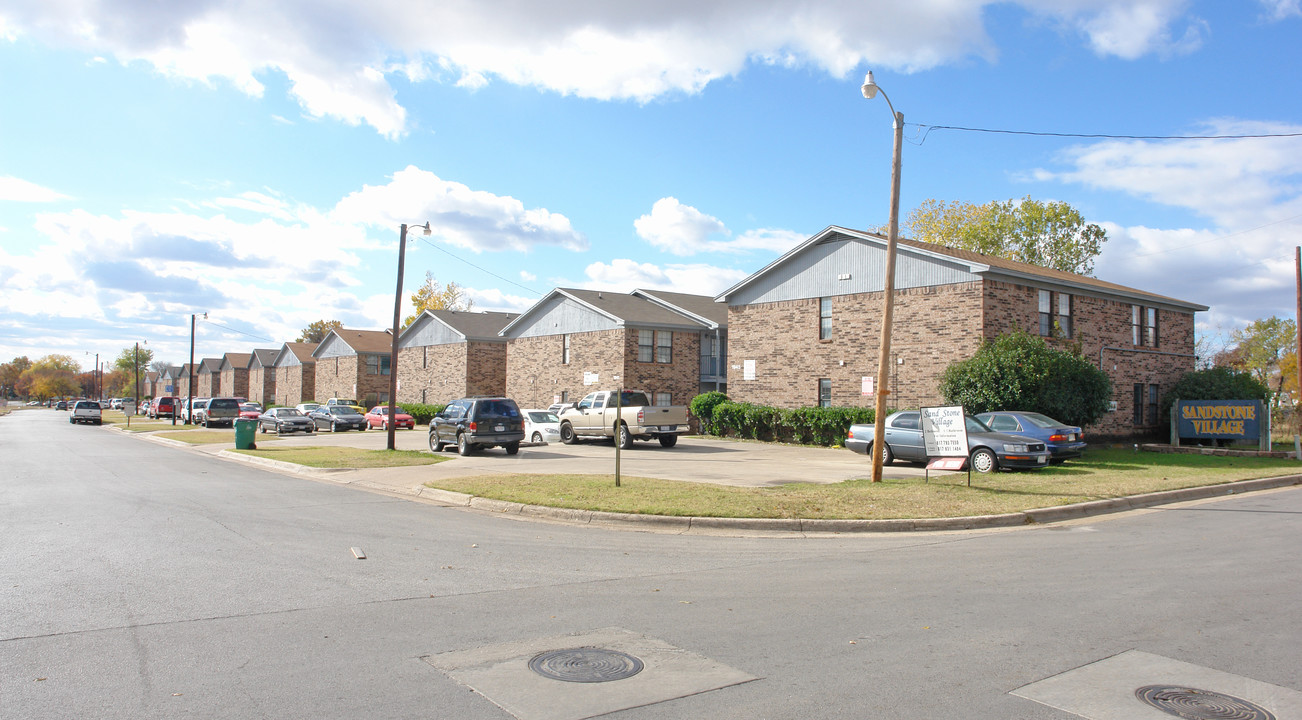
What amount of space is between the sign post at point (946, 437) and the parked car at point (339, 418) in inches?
1281

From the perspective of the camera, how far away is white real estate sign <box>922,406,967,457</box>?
15094 millimetres

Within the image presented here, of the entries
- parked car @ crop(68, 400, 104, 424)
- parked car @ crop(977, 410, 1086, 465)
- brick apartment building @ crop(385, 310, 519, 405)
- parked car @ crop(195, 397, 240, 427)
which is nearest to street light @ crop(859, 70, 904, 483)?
parked car @ crop(977, 410, 1086, 465)

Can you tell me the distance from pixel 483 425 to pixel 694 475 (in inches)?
324

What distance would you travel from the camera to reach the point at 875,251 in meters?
28.6

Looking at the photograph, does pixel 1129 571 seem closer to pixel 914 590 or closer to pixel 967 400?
pixel 914 590

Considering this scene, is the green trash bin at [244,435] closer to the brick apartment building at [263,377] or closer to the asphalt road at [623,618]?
the asphalt road at [623,618]

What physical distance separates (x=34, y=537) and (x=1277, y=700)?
11.8 m

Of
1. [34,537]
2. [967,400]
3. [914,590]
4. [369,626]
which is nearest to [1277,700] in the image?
[914,590]

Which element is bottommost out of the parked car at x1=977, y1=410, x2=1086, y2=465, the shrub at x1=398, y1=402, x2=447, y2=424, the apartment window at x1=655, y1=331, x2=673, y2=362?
the shrub at x1=398, y1=402, x2=447, y2=424

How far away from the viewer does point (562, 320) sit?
41.3 metres

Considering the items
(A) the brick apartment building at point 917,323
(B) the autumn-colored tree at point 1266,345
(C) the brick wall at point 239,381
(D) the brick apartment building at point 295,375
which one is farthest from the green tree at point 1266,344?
(C) the brick wall at point 239,381

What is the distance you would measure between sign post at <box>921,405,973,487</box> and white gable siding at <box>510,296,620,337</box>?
74.3ft

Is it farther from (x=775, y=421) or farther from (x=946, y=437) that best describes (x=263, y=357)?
(x=946, y=437)

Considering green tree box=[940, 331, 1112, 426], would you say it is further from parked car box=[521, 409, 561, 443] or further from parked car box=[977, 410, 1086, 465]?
parked car box=[521, 409, 561, 443]
